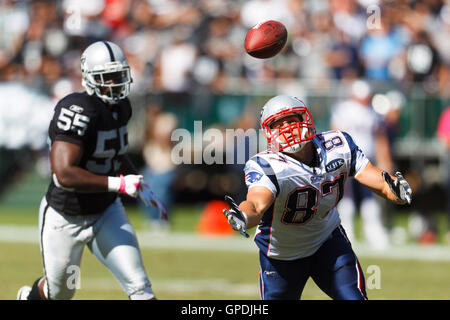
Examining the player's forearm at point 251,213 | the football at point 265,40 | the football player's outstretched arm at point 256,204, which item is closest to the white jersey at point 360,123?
the football at point 265,40

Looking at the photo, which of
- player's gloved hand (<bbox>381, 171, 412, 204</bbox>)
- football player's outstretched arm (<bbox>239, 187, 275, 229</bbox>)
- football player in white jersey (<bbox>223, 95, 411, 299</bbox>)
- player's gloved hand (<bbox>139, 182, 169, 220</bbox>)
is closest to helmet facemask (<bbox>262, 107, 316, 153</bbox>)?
football player in white jersey (<bbox>223, 95, 411, 299</bbox>)

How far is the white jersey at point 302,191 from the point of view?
4883mm

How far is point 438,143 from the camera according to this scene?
506 inches

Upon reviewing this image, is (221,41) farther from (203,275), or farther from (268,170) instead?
(268,170)

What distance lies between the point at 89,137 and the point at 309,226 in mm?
1533

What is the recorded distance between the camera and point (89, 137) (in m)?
5.46

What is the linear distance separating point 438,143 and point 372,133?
2504mm

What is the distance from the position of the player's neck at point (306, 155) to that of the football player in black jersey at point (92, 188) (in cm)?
104

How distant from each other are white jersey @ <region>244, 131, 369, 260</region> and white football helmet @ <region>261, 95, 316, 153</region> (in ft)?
0.32

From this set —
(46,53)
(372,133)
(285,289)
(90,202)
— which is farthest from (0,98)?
(285,289)

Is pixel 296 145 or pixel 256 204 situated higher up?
pixel 296 145

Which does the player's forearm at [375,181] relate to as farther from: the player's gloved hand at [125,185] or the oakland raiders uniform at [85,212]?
the oakland raiders uniform at [85,212]

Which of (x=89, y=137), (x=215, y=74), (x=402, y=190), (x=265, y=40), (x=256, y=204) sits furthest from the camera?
(x=215, y=74)

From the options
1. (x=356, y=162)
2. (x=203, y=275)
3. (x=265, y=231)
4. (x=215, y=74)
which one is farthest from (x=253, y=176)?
(x=215, y=74)
